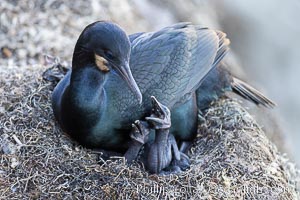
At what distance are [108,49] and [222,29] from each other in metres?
3.62

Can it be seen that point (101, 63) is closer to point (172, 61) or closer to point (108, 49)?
point (108, 49)

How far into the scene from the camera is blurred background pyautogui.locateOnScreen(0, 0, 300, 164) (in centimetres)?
527

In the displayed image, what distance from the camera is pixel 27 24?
17.6 ft

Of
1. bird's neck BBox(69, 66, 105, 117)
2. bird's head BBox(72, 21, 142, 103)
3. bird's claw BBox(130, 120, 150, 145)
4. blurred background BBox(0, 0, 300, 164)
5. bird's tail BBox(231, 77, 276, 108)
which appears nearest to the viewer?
bird's head BBox(72, 21, 142, 103)

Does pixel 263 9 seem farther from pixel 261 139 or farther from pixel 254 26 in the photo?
pixel 261 139

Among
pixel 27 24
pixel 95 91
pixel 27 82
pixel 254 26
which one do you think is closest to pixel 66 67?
pixel 27 82

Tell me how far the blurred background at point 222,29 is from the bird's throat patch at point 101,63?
1.75m

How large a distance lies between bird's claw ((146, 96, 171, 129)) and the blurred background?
5.52ft

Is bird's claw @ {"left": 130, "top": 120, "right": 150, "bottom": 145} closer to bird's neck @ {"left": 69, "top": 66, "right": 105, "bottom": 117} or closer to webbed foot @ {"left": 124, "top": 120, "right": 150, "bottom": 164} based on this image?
webbed foot @ {"left": 124, "top": 120, "right": 150, "bottom": 164}

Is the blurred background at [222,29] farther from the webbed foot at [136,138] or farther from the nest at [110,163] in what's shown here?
the webbed foot at [136,138]

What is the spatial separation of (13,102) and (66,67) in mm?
478

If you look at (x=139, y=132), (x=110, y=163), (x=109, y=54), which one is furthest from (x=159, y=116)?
(x=109, y=54)

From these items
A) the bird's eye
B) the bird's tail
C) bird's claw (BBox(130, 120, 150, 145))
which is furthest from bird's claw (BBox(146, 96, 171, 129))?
the bird's tail

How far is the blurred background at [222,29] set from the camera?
5270 mm
